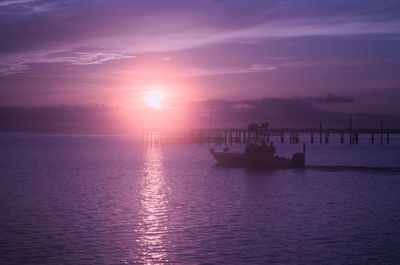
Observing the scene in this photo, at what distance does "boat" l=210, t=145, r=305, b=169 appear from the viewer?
47625mm

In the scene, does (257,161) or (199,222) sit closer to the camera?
(199,222)

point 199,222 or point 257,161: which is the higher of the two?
point 257,161

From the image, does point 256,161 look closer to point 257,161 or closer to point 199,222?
point 257,161

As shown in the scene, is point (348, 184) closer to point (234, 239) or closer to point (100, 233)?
point (234, 239)

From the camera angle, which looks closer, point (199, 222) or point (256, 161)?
point (199, 222)

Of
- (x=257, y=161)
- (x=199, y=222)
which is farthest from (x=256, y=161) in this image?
(x=199, y=222)

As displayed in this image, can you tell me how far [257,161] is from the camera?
156 feet

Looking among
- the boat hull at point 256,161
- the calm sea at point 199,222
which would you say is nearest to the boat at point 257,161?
the boat hull at point 256,161

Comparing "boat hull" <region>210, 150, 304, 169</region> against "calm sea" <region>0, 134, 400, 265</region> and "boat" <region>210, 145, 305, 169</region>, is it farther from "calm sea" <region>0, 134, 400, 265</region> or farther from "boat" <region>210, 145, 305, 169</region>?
"calm sea" <region>0, 134, 400, 265</region>

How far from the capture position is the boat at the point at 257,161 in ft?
156

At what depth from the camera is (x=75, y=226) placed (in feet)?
65.4

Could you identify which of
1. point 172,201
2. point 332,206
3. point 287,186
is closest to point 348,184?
point 287,186

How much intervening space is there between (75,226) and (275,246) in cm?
829

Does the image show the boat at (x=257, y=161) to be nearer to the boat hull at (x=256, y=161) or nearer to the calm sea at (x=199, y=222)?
the boat hull at (x=256, y=161)
